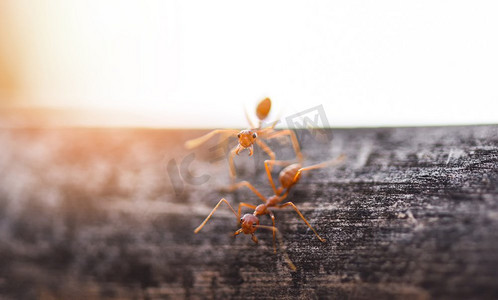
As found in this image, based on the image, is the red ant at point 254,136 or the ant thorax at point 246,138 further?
the ant thorax at point 246,138

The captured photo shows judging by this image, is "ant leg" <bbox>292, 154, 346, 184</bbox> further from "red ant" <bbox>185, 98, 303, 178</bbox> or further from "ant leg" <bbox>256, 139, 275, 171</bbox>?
"ant leg" <bbox>256, 139, 275, 171</bbox>

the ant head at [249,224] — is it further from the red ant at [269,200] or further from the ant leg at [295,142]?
the ant leg at [295,142]

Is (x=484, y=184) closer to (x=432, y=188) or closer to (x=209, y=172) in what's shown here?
(x=432, y=188)

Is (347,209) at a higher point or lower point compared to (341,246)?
higher

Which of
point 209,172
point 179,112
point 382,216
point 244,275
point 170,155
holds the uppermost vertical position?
point 179,112

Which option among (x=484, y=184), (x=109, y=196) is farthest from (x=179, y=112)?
(x=484, y=184)

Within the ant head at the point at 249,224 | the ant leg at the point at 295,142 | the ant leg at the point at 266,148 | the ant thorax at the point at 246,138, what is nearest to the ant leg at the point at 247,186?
the ant head at the point at 249,224
